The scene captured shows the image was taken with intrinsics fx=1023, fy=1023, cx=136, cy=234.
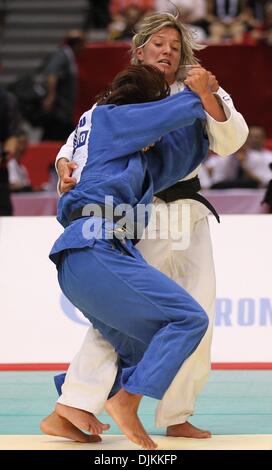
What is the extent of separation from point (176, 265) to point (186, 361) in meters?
0.51

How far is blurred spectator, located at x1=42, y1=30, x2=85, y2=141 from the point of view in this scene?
13.0 meters

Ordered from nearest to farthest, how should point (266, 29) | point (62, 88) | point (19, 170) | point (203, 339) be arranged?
point (203, 339)
point (19, 170)
point (62, 88)
point (266, 29)

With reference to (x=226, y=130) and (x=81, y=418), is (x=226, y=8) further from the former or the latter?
(x=81, y=418)

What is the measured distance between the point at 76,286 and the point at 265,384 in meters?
2.25

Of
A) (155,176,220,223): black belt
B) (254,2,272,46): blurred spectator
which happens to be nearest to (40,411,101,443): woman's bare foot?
(155,176,220,223): black belt

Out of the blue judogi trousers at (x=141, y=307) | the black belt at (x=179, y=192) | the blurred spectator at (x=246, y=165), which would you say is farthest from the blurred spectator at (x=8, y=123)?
the blue judogi trousers at (x=141, y=307)

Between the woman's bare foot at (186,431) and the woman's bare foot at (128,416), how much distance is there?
1.46 feet

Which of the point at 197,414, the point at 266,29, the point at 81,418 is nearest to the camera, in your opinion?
the point at 81,418

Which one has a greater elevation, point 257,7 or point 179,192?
point 257,7

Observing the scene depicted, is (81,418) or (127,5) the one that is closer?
(81,418)

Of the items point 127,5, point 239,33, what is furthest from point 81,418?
point 127,5

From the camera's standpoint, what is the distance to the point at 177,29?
509 centimetres

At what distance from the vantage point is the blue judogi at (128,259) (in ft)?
14.4

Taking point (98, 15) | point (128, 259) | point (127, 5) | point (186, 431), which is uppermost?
point (127, 5)
